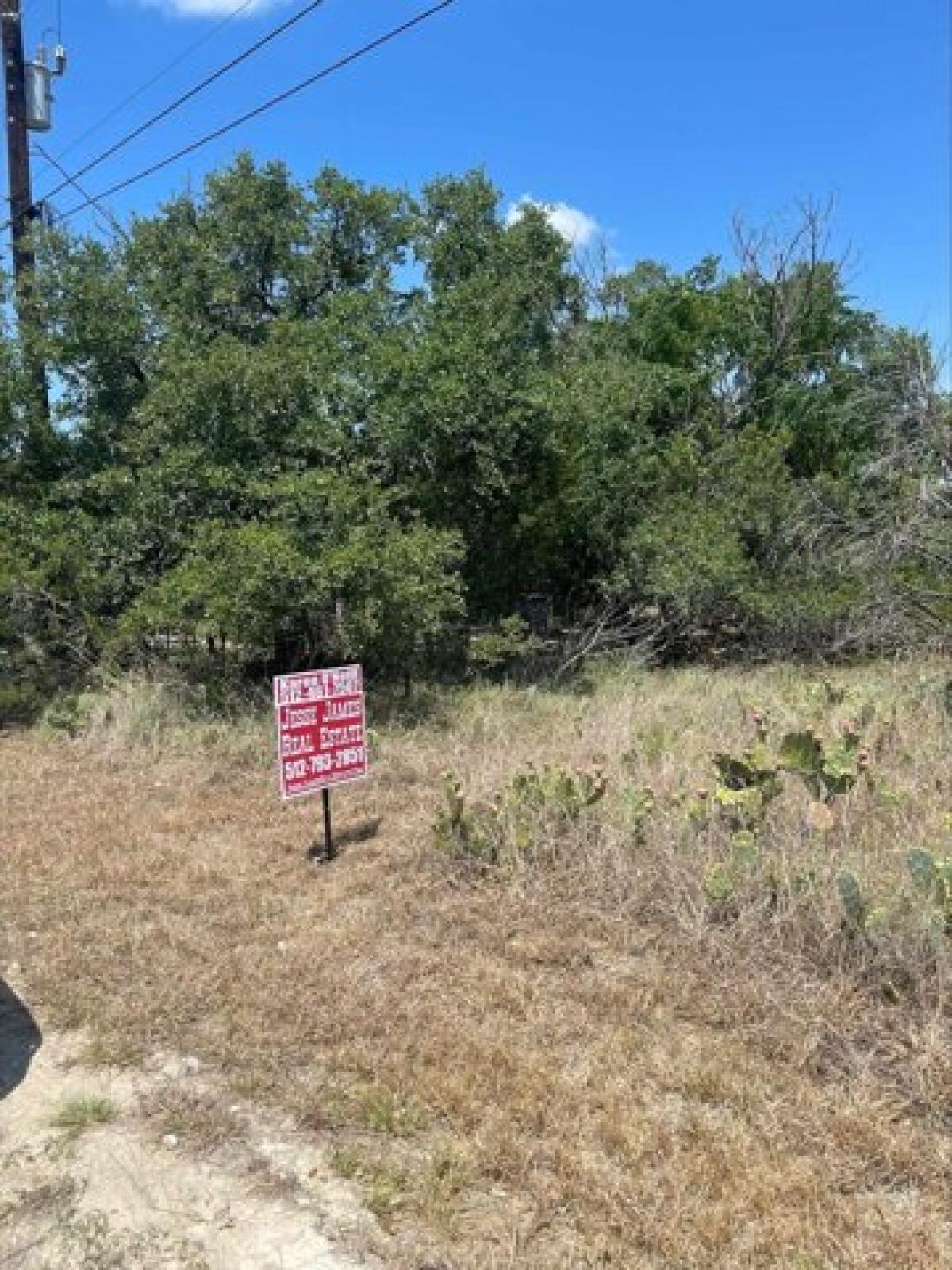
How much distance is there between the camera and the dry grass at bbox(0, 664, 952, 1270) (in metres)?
2.73

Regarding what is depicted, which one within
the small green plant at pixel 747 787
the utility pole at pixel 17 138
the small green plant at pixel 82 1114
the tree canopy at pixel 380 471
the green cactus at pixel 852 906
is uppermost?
the utility pole at pixel 17 138

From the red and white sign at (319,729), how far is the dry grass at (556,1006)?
0.43 m

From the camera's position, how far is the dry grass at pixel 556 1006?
2.73m

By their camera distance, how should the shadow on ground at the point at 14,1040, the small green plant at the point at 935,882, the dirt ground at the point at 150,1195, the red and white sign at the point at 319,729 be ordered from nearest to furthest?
1. the dirt ground at the point at 150,1195
2. the shadow on ground at the point at 14,1040
3. the small green plant at the point at 935,882
4. the red and white sign at the point at 319,729

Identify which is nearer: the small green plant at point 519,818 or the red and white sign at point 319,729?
→ the small green plant at point 519,818

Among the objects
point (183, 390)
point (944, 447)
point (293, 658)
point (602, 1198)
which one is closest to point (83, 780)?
point (293, 658)

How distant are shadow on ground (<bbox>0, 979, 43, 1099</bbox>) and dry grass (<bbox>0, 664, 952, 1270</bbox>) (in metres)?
0.09

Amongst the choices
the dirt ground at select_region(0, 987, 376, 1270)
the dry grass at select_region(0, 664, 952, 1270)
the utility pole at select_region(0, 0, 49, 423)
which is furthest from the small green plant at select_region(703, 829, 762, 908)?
the utility pole at select_region(0, 0, 49, 423)

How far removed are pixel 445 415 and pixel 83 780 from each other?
173 inches

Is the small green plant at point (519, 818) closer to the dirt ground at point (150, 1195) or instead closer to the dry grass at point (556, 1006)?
the dry grass at point (556, 1006)

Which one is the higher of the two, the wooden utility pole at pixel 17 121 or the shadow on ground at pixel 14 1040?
the wooden utility pole at pixel 17 121

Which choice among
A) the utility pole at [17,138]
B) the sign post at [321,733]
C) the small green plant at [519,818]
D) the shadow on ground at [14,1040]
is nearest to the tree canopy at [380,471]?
the utility pole at [17,138]

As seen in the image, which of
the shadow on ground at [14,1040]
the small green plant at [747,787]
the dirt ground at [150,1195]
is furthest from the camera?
the small green plant at [747,787]

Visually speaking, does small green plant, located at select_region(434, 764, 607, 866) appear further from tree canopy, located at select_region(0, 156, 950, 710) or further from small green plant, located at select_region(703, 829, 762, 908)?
tree canopy, located at select_region(0, 156, 950, 710)
